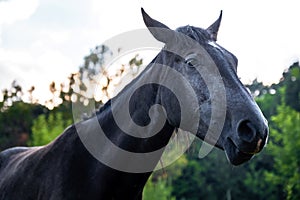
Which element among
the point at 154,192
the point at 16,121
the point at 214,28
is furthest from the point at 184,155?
the point at 214,28

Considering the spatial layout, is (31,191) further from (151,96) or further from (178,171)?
(178,171)

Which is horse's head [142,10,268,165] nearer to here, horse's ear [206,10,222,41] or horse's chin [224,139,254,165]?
horse's chin [224,139,254,165]

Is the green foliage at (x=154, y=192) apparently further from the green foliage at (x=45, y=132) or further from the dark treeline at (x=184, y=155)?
the green foliage at (x=45, y=132)

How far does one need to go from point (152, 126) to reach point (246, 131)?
1.06 meters

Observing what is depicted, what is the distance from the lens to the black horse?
3.95 m

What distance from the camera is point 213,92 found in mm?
4055

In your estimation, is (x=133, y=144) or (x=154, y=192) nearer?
(x=133, y=144)

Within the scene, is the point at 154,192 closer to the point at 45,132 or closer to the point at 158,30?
the point at 45,132

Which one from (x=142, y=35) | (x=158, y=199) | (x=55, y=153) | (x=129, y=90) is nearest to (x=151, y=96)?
(x=129, y=90)

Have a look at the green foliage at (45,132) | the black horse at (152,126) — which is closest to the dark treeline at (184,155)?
the green foliage at (45,132)

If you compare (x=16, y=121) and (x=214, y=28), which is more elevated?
(x=16, y=121)

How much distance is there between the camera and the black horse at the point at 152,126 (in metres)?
3.95

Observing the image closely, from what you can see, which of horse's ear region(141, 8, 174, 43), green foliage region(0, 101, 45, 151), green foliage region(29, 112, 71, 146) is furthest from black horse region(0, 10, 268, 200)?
green foliage region(0, 101, 45, 151)

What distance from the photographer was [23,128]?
49.8m
